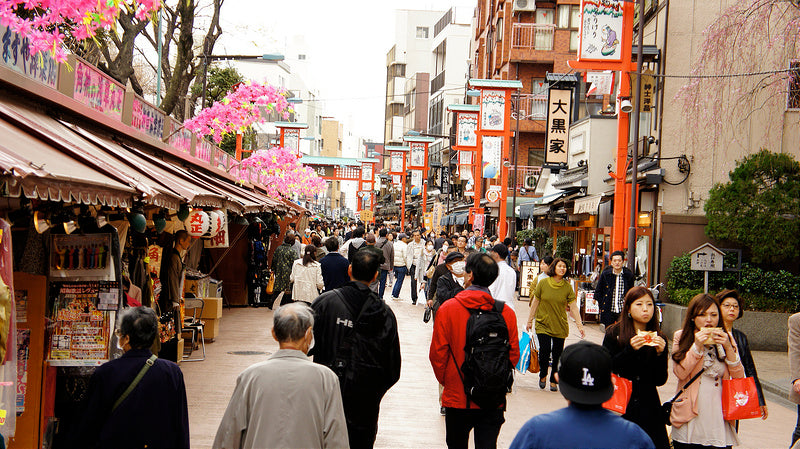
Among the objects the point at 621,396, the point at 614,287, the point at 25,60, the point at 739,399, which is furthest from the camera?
the point at 614,287

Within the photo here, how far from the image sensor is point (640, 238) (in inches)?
760

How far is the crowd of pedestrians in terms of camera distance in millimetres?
3236

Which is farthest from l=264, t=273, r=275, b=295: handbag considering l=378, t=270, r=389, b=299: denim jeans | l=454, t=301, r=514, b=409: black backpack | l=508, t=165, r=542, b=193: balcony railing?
l=508, t=165, r=542, b=193: balcony railing

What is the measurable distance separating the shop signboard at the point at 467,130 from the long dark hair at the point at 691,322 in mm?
28303

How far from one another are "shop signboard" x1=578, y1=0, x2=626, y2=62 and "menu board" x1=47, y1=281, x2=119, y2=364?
1249 centimetres

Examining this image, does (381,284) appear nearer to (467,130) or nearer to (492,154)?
(492,154)

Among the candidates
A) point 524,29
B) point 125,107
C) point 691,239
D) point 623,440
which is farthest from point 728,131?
point 524,29

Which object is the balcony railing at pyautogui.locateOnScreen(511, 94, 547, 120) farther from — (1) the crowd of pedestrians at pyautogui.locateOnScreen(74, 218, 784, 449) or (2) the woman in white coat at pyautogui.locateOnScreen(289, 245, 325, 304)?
(1) the crowd of pedestrians at pyautogui.locateOnScreen(74, 218, 784, 449)

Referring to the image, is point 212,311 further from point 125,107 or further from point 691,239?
point 691,239

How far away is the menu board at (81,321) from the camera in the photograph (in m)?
6.81

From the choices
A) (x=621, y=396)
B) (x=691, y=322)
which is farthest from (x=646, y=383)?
(x=691, y=322)

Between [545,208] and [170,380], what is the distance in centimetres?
2756

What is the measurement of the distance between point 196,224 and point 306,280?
1755 mm

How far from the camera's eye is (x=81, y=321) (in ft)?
22.6
